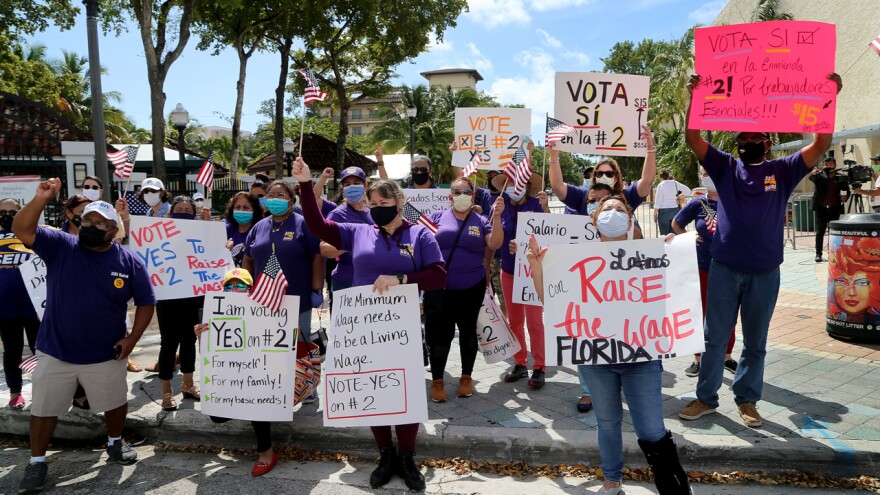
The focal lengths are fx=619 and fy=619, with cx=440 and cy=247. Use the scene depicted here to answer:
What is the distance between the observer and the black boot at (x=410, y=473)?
4.01 m

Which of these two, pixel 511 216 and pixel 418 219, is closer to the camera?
pixel 418 219

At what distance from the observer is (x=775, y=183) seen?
439 cm

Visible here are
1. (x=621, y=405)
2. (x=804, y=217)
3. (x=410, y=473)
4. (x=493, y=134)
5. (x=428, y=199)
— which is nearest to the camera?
(x=621, y=405)

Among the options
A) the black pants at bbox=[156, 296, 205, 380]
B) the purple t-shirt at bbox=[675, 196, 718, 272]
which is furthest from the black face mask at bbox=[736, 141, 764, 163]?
the black pants at bbox=[156, 296, 205, 380]

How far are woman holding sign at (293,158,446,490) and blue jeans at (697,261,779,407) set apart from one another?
2114 millimetres

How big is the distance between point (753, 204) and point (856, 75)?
978 inches

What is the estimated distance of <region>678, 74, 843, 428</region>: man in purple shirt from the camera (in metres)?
4.40

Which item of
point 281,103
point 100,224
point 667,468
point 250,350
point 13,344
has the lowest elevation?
point 667,468

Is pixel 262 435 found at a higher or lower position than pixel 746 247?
lower

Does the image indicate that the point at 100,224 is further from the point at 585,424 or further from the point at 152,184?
the point at 585,424

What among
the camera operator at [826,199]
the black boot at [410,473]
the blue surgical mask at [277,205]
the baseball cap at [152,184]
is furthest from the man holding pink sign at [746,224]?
the camera operator at [826,199]

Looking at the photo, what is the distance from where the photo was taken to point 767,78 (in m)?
4.57

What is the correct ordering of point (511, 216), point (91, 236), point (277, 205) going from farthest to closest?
point (511, 216), point (277, 205), point (91, 236)

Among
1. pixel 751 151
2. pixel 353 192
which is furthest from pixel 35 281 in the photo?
pixel 751 151
